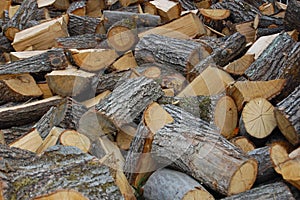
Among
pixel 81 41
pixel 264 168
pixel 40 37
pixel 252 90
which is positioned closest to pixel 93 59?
pixel 81 41

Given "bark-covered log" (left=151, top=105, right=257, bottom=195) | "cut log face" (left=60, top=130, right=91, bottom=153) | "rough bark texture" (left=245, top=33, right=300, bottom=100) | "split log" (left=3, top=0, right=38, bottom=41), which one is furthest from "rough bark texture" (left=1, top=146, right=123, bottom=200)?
"split log" (left=3, top=0, right=38, bottom=41)

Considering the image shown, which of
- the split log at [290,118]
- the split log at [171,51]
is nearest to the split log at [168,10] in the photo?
the split log at [171,51]

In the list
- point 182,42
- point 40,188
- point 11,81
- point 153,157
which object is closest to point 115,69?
point 182,42

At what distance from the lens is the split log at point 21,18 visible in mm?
5125

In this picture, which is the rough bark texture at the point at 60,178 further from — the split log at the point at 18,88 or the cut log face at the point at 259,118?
the split log at the point at 18,88

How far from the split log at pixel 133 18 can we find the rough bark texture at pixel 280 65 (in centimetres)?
131

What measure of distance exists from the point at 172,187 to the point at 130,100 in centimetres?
88

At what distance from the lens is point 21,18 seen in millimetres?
5262

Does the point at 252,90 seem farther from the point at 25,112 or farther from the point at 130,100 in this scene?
the point at 25,112

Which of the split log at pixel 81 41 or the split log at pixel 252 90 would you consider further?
the split log at pixel 81 41

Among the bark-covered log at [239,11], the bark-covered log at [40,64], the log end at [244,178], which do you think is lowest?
the log end at [244,178]

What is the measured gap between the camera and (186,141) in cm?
302

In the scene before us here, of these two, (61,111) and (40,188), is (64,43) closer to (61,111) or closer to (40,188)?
(61,111)

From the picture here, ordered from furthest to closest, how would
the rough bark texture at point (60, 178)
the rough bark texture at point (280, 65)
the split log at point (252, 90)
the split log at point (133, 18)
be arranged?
the split log at point (133, 18) < the rough bark texture at point (280, 65) < the split log at point (252, 90) < the rough bark texture at point (60, 178)
